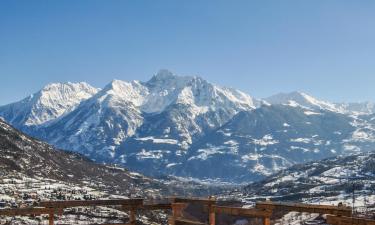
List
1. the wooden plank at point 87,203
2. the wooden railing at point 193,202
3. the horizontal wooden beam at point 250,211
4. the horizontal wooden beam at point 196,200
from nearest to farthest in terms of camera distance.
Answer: the wooden railing at point 193,202 → the horizontal wooden beam at point 250,211 → the horizontal wooden beam at point 196,200 → the wooden plank at point 87,203

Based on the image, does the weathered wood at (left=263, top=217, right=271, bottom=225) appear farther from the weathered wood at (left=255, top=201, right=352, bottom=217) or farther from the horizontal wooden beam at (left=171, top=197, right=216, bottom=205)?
the horizontal wooden beam at (left=171, top=197, right=216, bottom=205)

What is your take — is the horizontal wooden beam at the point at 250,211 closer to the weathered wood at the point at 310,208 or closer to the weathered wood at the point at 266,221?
the weathered wood at the point at 266,221

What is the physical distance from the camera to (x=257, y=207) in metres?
16.9

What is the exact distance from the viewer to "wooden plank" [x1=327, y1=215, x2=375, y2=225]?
42.6 ft

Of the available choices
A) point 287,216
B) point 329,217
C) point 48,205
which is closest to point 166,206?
point 48,205

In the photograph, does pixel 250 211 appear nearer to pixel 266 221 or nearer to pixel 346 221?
pixel 266 221

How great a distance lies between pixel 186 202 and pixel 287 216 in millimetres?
152512

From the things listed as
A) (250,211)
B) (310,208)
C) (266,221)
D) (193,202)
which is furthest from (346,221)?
(193,202)

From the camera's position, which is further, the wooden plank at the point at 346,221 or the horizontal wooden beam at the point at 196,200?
the horizontal wooden beam at the point at 196,200

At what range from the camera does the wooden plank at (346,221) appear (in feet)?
42.6

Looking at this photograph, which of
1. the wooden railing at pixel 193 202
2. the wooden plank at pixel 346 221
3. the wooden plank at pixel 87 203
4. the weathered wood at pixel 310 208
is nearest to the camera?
the wooden plank at pixel 346 221

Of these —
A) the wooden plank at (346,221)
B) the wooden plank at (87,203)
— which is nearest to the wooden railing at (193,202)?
the wooden plank at (87,203)

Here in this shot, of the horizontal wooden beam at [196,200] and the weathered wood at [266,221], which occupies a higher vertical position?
the horizontal wooden beam at [196,200]

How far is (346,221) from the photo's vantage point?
44.5ft
